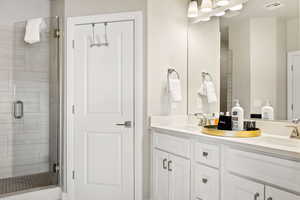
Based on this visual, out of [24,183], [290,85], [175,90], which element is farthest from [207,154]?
[24,183]

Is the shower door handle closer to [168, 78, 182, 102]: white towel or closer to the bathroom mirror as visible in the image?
[168, 78, 182, 102]: white towel

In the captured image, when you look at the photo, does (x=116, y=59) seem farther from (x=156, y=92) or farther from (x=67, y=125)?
(x=67, y=125)

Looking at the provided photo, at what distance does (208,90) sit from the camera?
2777 mm

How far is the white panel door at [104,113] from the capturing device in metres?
2.84

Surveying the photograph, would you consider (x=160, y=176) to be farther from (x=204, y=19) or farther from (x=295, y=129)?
(x=204, y=19)

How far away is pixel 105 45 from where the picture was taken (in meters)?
2.91

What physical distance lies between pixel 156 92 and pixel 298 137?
1403 mm

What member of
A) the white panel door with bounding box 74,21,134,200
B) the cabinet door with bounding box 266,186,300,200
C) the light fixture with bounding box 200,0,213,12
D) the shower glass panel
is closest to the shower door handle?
the shower glass panel

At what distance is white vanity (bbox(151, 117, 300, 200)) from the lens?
1.50 m

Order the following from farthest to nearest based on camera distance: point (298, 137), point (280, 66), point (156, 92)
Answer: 1. point (156, 92)
2. point (280, 66)
3. point (298, 137)

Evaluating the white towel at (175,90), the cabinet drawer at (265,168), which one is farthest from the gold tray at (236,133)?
the white towel at (175,90)

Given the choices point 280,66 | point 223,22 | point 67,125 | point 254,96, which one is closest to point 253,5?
point 223,22

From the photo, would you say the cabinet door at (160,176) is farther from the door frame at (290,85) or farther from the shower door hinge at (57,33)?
the shower door hinge at (57,33)

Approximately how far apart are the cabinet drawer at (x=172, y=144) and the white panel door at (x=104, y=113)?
0.32m
